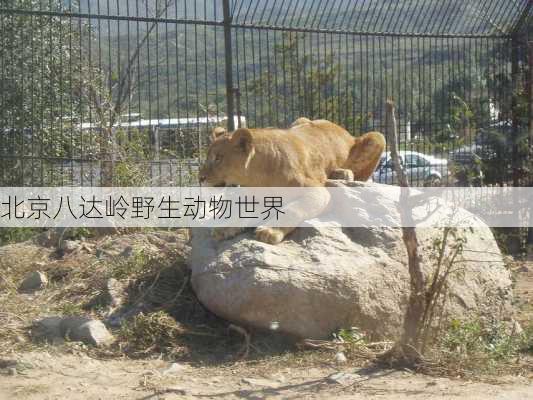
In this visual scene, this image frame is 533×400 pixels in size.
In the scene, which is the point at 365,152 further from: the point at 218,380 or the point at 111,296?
the point at 218,380

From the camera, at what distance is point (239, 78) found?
10.2m

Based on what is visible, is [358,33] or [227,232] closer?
[227,232]

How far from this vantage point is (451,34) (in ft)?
39.2

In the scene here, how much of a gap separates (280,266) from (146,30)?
4.60 m

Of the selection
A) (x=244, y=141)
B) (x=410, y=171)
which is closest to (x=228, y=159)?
(x=244, y=141)

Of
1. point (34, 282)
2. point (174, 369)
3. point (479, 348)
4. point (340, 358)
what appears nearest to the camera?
point (174, 369)

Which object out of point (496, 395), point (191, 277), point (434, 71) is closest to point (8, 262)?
point (191, 277)

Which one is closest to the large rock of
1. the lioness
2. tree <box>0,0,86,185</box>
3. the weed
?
the lioness

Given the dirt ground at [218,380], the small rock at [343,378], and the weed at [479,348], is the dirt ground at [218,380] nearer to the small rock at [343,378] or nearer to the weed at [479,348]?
the small rock at [343,378]

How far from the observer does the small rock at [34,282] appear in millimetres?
8094

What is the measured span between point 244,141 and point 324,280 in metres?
1.36

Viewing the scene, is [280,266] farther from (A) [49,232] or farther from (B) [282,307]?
(A) [49,232]

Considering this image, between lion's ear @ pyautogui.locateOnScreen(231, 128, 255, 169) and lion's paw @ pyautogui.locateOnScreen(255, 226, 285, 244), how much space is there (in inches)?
22.5

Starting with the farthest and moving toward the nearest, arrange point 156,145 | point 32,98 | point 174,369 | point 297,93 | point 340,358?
point 297,93, point 156,145, point 32,98, point 340,358, point 174,369
